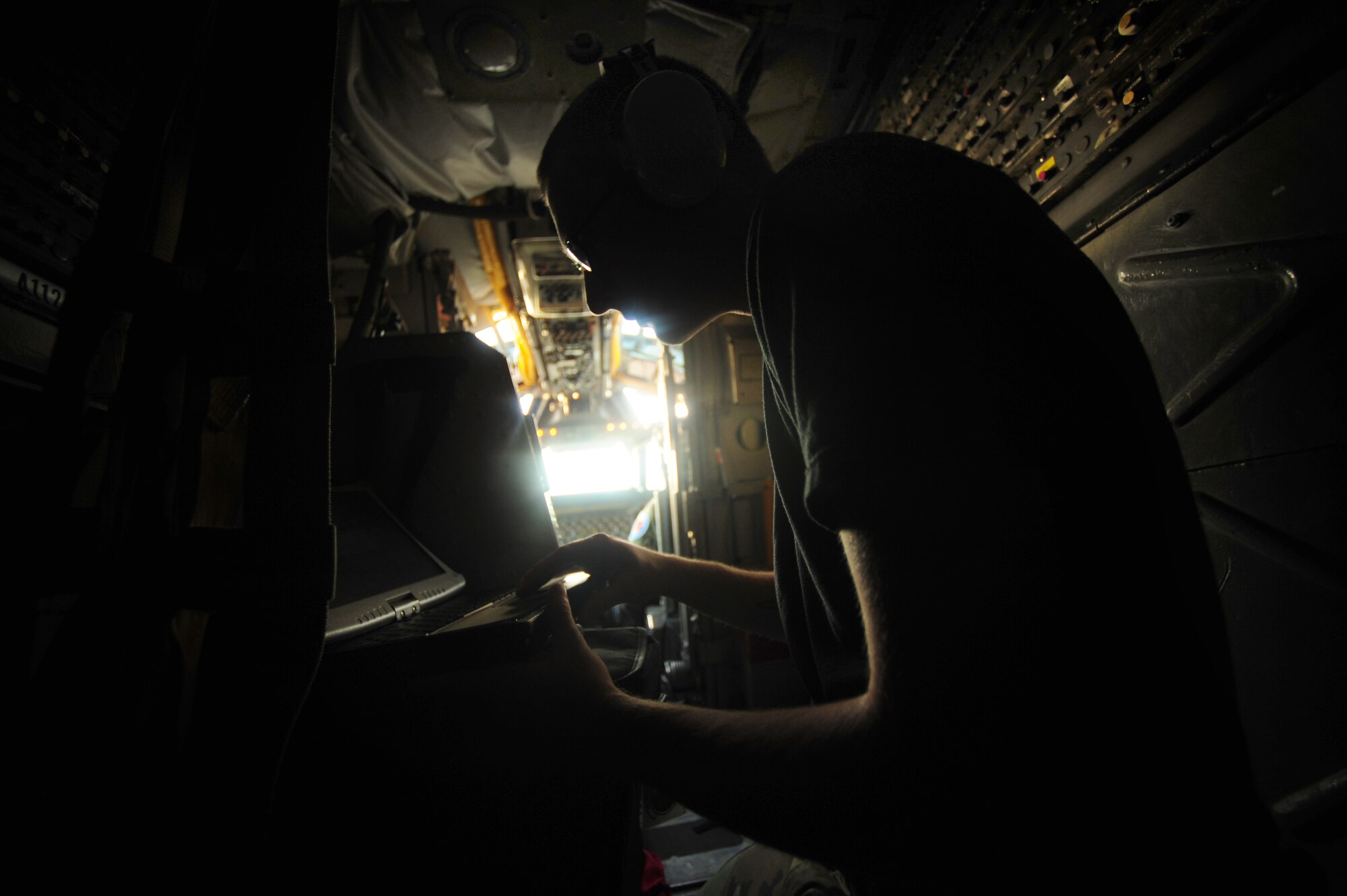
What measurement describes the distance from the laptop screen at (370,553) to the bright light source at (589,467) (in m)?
4.52

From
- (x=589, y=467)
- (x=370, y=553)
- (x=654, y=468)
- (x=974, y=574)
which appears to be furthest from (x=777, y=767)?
(x=589, y=467)

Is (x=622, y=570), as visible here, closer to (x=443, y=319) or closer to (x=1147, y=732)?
(x=1147, y=732)

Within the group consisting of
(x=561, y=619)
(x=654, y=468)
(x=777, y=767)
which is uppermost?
(x=654, y=468)

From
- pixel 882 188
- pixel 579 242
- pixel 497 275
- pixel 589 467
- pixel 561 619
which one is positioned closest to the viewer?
pixel 882 188

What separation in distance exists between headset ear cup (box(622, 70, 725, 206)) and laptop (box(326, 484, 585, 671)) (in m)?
0.80

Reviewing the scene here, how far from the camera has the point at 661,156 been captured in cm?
96

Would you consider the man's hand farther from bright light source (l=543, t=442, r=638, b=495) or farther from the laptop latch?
bright light source (l=543, t=442, r=638, b=495)

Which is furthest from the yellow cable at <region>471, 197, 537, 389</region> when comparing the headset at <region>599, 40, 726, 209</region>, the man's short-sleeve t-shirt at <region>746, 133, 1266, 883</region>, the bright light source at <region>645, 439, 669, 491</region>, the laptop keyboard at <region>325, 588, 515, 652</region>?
the man's short-sleeve t-shirt at <region>746, 133, 1266, 883</region>

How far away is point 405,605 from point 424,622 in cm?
21

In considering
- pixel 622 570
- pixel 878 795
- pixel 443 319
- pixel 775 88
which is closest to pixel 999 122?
pixel 775 88

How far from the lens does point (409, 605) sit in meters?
1.19

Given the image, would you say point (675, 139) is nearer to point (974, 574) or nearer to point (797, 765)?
point (974, 574)

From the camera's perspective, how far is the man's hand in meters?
1.38

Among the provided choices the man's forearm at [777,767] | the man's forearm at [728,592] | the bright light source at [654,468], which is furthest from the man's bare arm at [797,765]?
the bright light source at [654,468]
